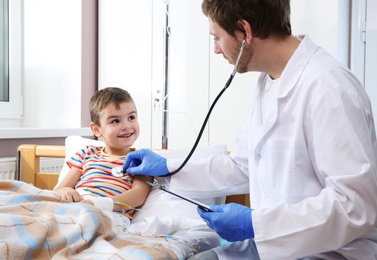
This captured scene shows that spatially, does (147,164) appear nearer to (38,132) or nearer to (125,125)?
(125,125)

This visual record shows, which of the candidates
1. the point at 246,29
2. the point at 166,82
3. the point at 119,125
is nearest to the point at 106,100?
the point at 119,125

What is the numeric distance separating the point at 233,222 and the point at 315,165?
0.77 feet

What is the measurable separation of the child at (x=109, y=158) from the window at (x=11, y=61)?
120 centimetres

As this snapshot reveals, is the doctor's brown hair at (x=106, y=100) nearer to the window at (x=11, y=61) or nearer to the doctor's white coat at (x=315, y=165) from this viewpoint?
the doctor's white coat at (x=315, y=165)

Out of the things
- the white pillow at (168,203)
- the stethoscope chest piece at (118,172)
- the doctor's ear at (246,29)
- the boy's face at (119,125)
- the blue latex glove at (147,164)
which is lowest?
the white pillow at (168,203)

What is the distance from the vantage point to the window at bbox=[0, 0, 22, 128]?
9.04 ft

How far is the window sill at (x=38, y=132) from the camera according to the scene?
2.24m

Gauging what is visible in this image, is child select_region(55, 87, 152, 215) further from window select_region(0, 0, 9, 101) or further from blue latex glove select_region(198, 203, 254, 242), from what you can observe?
window select_region(0, 0, 9, 101)

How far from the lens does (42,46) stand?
2867 millimetres

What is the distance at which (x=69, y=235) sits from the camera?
1.06 m

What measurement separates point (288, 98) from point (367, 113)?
0.62 ft

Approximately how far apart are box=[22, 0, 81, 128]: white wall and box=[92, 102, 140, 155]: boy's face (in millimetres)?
1170

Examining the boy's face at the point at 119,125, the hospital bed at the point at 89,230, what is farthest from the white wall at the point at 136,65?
the hospital bed at the point at 89,230

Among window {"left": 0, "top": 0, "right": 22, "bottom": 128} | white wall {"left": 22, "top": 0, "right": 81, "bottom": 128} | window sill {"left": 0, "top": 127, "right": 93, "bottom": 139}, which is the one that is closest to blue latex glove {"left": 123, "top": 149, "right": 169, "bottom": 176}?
window sill {"left": 0, "top": 127, "right": 93, "bottom": 139}
